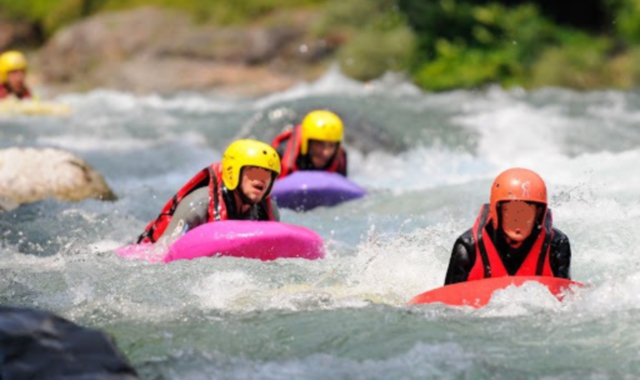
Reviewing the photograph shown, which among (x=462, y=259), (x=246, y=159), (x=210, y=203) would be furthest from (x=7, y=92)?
(x=462, y=259)

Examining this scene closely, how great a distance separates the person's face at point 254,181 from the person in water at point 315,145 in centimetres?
274

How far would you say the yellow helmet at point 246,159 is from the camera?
7.27 metres

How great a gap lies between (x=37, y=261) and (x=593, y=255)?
11.8ft

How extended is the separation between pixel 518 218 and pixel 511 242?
173mm

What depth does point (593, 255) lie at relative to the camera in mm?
6996

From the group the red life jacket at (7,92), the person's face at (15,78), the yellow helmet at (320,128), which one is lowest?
the yellow helmet at (320,128)

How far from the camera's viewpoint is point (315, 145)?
1022cm

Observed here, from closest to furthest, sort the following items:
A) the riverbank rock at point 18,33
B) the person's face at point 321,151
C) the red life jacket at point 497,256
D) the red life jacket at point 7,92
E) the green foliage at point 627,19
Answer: the red life jacket at point 497,256 → the person's face at point 321,151 → the red life jacket at point 7,92 → the green foliage at point 627,19 → the riverbank rock at point 18,33

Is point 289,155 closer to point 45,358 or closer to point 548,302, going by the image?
point 548,302

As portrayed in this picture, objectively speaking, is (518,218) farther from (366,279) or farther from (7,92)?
(7,92)

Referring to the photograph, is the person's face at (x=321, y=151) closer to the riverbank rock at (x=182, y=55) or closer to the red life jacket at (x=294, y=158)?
the red life jacket at (x=294, y=158)

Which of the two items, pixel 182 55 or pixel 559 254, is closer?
pixel 559 254

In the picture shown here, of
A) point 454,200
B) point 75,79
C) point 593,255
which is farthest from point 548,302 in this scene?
point 75,79

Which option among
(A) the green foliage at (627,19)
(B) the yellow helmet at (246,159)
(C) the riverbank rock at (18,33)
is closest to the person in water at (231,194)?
(B) the yellow helmet at (246,159)
